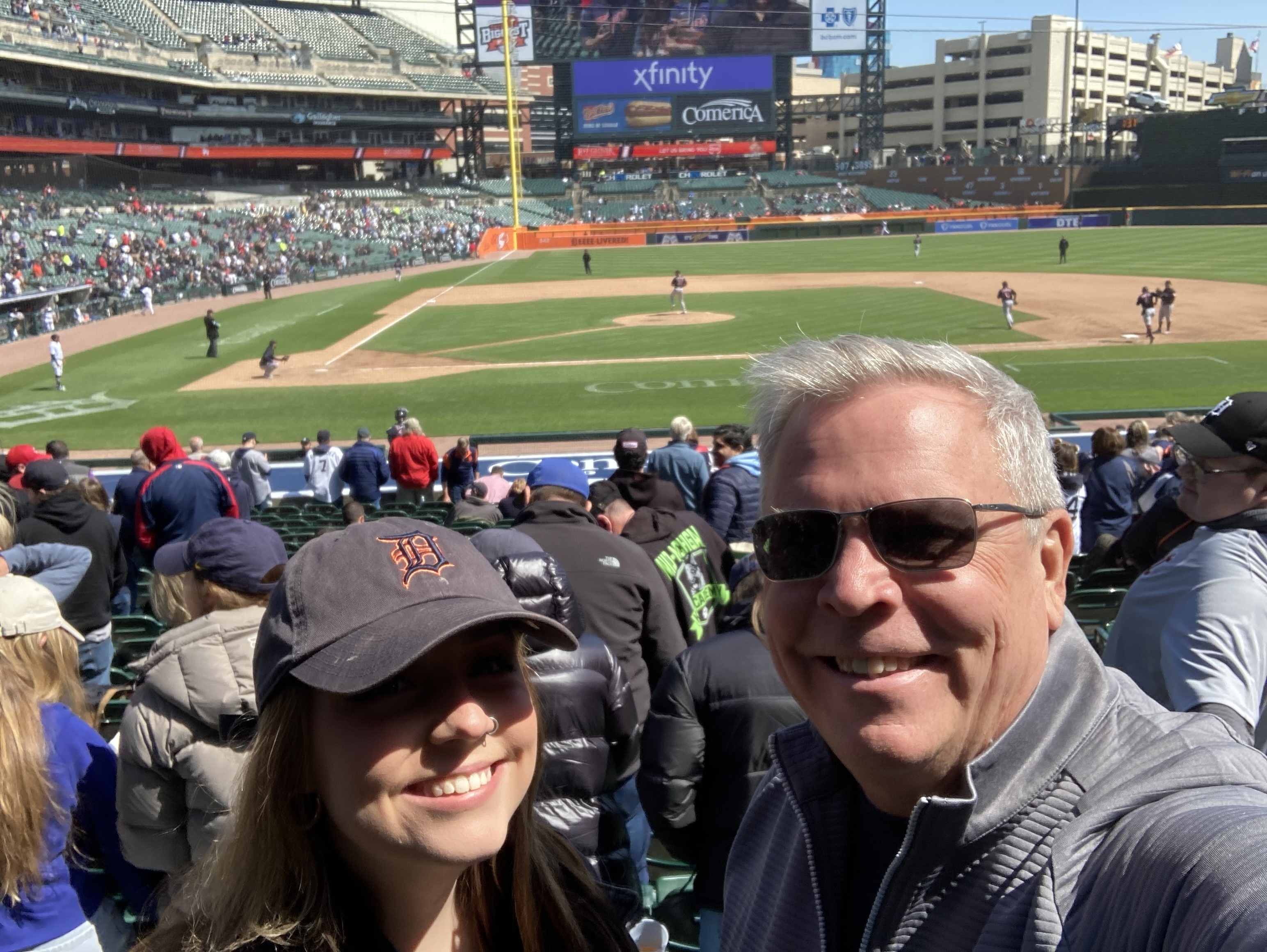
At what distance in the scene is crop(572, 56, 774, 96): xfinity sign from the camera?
9000 centimetres

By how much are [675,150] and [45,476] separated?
294 ft

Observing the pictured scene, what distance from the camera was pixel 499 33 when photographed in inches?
3802

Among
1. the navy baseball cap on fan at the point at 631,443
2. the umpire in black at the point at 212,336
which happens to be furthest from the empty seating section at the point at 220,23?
the navy baseball cap on fan at the point at 631,443

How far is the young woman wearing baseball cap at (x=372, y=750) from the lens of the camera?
192 cm

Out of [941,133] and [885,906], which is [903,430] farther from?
[941,133]

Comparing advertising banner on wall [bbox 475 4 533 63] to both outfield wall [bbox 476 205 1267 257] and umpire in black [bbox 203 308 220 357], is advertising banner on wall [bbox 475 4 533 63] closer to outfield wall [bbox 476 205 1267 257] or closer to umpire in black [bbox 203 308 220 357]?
outfield wall [bbox 476 205 1267 257]

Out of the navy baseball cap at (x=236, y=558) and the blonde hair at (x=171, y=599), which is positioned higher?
the navy baseball cap at (x=236, y=558)

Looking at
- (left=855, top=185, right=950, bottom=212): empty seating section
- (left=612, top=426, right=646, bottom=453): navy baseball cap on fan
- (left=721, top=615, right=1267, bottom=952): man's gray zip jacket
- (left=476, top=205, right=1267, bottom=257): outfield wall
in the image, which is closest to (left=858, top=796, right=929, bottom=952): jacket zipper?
(left=721, top=615, right=1267, bottom=952): man's gray zip jacket

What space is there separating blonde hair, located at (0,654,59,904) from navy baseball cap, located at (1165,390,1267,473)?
3694 mm

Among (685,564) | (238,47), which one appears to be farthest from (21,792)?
(238,47)

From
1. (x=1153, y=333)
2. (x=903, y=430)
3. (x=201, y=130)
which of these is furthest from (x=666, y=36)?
(x=903, y=430)

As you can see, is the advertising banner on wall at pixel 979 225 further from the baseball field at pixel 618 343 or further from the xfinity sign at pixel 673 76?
the xfinity sign at pixel 673 76

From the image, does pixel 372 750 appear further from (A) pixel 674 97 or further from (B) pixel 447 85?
(B) pixel 447 85

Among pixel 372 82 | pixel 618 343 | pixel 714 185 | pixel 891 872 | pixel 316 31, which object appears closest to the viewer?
pixel 891 872
